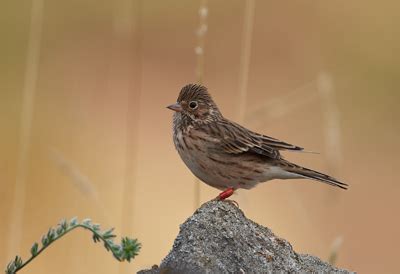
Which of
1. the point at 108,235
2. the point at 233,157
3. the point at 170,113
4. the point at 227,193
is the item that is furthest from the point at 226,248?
the point at 170,113

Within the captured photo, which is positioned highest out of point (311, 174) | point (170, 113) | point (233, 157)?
point (170, 113)

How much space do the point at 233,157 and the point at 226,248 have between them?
254 cm

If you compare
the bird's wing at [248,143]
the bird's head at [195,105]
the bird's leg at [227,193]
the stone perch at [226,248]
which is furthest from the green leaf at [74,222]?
the bird's head at [195,105]

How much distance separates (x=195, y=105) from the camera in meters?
7.05

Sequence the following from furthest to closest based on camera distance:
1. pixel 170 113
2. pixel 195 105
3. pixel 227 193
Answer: pixel 170 113
pixel 195 105
pixel 227 193

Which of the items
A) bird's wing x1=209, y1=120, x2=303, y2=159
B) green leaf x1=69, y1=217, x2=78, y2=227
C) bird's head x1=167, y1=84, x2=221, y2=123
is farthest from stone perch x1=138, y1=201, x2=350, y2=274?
bird's head x1=167, y1=84, x2=221, y2=123

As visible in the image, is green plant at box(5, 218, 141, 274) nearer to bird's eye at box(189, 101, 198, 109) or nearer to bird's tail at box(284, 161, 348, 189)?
bird's tail at box(284, 161, 348, 189)

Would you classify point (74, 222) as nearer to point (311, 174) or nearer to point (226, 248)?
point (226, 248)

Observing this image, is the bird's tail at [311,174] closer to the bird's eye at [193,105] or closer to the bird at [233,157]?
the bird at [233,157]

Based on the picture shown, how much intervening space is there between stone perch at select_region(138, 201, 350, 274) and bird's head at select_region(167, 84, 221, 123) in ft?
8.16

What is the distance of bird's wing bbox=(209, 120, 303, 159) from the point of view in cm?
668

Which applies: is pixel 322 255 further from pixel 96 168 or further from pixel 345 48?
pixel 345 48

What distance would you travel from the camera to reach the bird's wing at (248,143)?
668 centimetres

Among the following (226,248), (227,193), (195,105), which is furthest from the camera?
(195,105)
